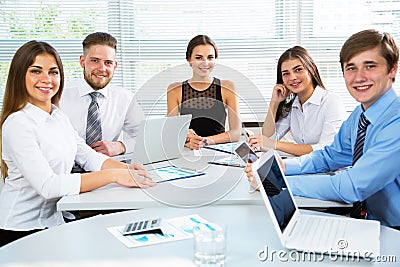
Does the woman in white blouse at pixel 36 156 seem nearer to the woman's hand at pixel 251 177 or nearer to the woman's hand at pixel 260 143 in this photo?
the woman's hand at pixel 251 177

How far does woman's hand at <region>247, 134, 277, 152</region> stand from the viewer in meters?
2.62

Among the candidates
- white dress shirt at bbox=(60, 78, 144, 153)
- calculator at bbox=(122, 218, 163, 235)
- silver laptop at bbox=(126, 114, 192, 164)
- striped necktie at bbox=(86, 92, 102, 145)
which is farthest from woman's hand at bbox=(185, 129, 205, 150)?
calculator at bbox=(122, 218, 163, 235)

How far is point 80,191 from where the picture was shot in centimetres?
197

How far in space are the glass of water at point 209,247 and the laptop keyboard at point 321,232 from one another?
0.79ft

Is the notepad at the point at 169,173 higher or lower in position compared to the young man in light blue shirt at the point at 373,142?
lower

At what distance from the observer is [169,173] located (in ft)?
7.26

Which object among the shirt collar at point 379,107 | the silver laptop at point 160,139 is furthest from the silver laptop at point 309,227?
the silver laptop at point 160,139

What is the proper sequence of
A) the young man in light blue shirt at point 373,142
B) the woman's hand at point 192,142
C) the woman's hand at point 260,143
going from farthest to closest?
the woman's hand at point 192,142 → the woman's hand at point 260,143 → the young man in light blue shirt at point 373,142

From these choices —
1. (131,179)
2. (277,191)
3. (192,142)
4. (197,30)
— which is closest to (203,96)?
(192,142)

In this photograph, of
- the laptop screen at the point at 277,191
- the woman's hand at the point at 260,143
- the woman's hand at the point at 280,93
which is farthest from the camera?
the woman's hand at the point at 280,93

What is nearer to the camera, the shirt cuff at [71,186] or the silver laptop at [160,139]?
the shirt cuff at [71,186]

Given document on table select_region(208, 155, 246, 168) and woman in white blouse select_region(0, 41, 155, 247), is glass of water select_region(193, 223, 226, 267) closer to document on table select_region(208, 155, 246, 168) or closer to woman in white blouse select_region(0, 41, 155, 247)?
woman in white blouse select_region(0, 41, 155, 247)

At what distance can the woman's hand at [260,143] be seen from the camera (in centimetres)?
262

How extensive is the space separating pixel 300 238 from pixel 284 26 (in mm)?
2847
